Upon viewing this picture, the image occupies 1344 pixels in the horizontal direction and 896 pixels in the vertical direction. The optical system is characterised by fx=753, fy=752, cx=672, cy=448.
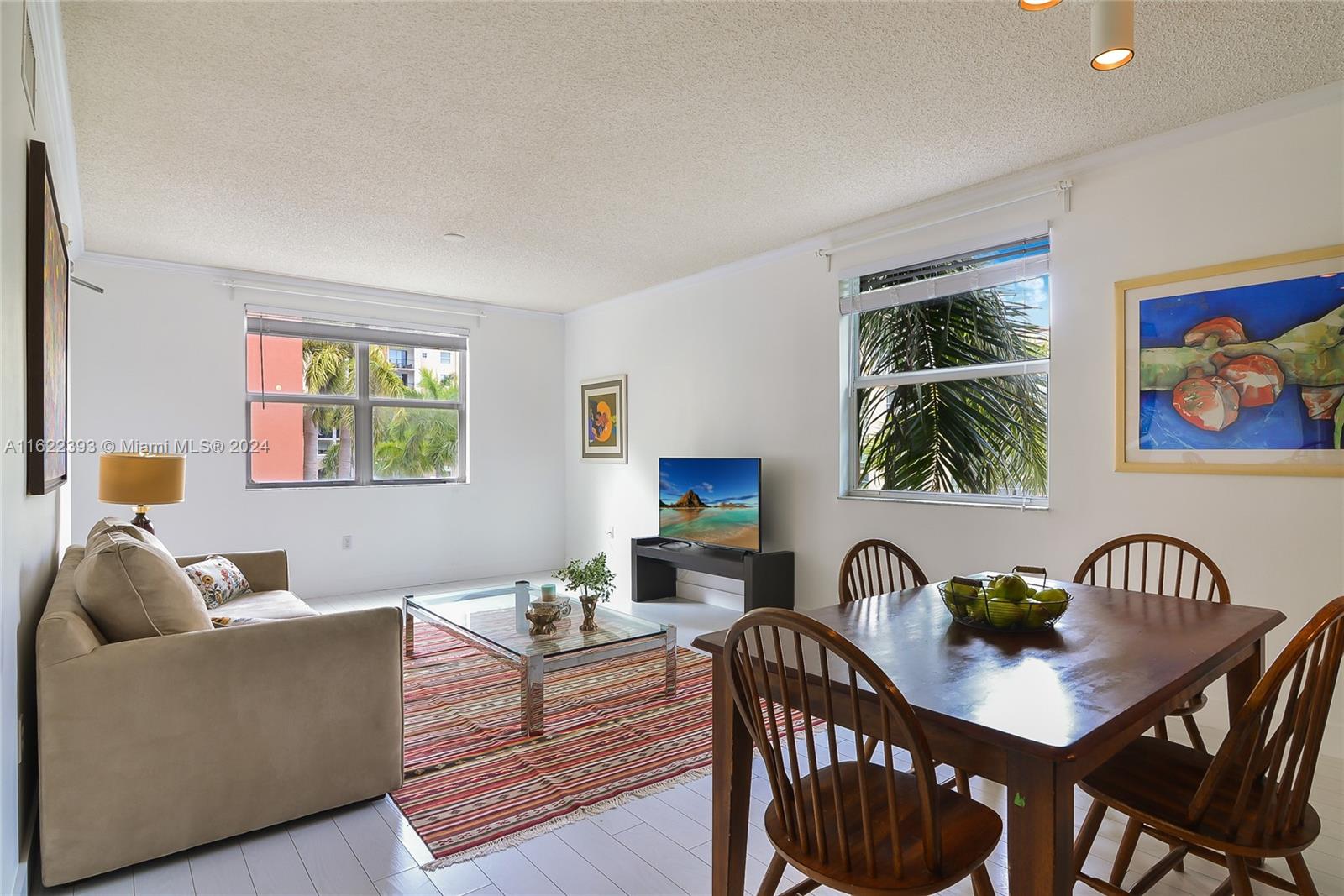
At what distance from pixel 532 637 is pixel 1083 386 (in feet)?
8.96

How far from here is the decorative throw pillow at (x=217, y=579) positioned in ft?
11.3

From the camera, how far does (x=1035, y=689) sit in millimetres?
1425

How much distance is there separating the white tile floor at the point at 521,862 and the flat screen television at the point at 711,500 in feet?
8.55

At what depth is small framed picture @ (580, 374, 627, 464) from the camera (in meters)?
6.40

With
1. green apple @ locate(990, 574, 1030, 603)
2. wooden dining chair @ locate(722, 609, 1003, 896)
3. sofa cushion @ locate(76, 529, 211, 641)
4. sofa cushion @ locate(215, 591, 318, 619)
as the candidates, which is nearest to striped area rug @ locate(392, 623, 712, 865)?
sofa cushion @ locate(215, 591, 318, 619)

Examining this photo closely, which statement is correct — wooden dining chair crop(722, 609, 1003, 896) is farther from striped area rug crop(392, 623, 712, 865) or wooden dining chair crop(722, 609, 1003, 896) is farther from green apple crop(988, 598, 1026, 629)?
striped area rug crop(392, 623, 712, 865)

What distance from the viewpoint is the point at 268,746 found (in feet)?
7.22

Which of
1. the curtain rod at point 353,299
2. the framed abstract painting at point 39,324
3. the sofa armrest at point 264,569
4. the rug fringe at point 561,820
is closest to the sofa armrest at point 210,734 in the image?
the rug fringe at point 561,820

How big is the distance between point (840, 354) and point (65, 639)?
3.82m

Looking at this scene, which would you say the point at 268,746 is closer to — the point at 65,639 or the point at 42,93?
the point at 65,639

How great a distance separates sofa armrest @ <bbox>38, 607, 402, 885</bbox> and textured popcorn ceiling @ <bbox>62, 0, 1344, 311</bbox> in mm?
1858

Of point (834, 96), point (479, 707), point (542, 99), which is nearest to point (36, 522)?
point (479, 707)

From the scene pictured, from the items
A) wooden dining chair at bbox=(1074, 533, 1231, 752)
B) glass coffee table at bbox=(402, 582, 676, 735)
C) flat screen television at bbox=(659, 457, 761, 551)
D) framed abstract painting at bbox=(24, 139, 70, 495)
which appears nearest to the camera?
framed abstract painting at bbox=(24, 139, 70, 495)

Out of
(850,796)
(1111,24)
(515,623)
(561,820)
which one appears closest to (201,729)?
(561,820)
